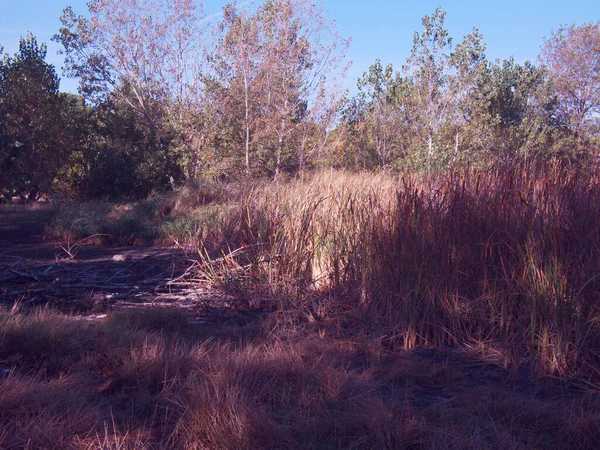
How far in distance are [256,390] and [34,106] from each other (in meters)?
19.2

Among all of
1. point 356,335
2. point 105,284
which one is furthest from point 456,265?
point 105,284

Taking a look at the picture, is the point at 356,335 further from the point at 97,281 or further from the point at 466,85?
the point at 466,85

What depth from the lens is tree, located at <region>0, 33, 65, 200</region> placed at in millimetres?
18922

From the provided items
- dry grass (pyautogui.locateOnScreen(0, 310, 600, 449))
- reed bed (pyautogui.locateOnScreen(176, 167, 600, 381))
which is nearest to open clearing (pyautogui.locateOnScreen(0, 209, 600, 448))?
dry grass (pyautogui.locateOnScreen(0, 310, 600, 449))

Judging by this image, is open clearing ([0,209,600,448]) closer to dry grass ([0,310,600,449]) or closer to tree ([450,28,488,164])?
dry grass ([0,310,600,449])

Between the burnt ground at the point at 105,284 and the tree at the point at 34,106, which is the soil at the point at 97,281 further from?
the tree at the point at 34,106

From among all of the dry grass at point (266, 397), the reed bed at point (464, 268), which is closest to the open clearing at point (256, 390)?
the dry grass at point (266, 397)

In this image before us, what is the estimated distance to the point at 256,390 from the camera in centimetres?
321

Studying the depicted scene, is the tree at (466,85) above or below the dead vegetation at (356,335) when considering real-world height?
above

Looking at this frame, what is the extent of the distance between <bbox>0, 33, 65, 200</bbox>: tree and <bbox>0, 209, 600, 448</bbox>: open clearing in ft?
53.4

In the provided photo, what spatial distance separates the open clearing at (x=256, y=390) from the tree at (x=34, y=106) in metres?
16.3

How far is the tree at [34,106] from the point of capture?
62.1 feet

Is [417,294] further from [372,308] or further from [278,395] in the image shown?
[278,395]

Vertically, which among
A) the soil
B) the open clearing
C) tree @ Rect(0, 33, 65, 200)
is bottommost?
the soil
